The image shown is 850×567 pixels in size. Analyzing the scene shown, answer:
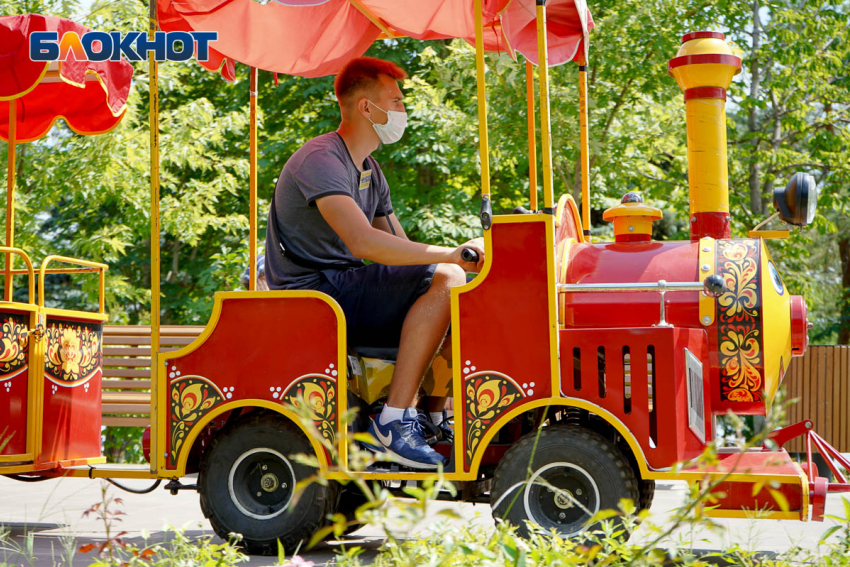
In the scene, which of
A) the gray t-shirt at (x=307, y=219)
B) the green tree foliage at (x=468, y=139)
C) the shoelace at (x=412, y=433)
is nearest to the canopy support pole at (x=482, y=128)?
the gray t-shirt at (x=307, y=219)

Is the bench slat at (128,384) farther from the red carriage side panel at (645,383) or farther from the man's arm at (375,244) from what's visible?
the red carriage side panel at (645,383)

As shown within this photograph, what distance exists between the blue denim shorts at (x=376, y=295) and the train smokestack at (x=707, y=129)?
143 cm

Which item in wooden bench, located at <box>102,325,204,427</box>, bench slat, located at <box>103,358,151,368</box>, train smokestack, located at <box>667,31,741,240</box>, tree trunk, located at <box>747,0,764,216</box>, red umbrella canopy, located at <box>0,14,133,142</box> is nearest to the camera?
train smokestack, located at <box>667,31,741,240</box>

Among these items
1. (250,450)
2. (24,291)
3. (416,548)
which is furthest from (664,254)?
(24,291)

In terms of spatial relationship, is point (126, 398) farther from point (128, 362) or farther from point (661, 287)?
A: point (661, 287)

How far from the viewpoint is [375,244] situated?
4371 millimetres

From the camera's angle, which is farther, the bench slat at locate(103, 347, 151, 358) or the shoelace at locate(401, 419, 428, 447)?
the bench slat at locate(103, 347, 151, 358)

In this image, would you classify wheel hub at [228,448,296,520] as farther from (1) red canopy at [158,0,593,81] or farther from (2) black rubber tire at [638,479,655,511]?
(1) red canopy at [158,0,593,81]

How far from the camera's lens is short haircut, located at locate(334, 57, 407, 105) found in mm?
4867

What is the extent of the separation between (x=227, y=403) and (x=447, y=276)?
1186 mm

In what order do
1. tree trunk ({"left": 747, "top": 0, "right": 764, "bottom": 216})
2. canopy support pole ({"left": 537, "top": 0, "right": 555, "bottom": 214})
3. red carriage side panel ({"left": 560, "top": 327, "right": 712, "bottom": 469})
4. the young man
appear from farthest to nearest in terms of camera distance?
tree trunk ({"left": 747, "top": 0, "right": 764, "bottom": 216}) → the young man → canopy support pole ({"left": 537, "top": 0, "right": 555, "bottom": 214}) → red carriage side panel ({"left": 560, "top": 327, "right": 712, "bottom": 469})

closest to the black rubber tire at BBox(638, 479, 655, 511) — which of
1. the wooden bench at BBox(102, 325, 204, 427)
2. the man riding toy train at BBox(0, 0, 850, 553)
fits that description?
the man riding toy train at BBox(0, 0, 850, 553)

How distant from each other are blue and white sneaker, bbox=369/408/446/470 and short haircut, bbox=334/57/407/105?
5.41 feet

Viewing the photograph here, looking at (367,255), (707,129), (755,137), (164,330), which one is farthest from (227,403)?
(755,137)
